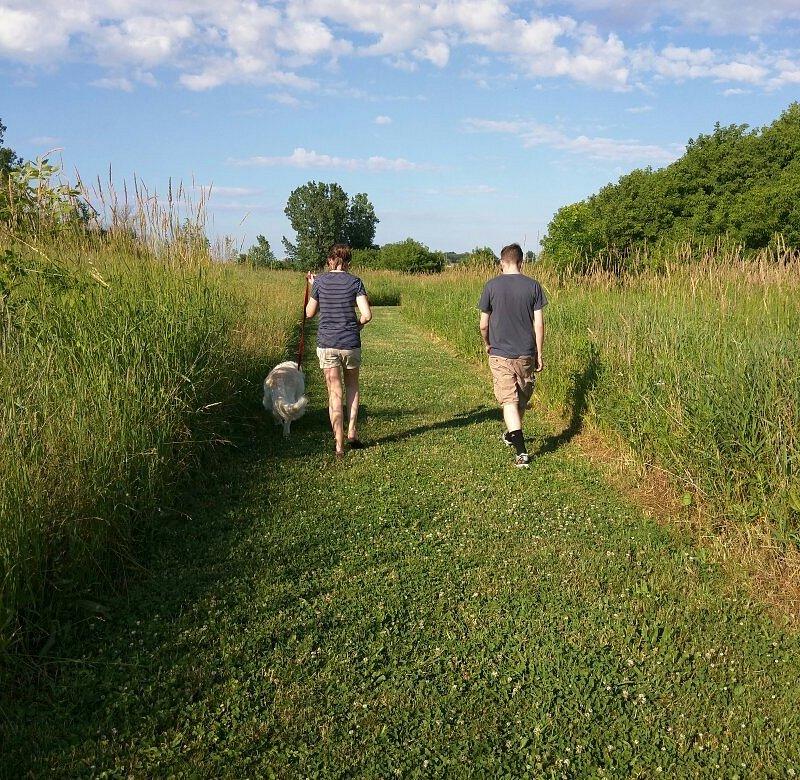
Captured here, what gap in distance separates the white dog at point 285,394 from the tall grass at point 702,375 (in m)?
3.39

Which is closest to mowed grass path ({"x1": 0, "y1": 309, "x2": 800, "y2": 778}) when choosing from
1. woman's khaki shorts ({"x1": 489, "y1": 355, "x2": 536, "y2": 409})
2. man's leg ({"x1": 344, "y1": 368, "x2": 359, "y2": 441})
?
woman's khaki shorts ({"x1": 489, "y1": 355, "x2": 536, "y2": 409})

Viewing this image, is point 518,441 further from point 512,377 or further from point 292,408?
point 292,408

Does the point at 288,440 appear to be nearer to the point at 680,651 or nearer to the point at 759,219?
the point at 680,651

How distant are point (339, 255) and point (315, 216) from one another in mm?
71853

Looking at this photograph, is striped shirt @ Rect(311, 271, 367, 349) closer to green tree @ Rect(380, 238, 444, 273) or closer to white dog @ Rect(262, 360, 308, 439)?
white dog @ Rect(262, 360, 308, 439)

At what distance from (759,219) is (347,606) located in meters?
33.9

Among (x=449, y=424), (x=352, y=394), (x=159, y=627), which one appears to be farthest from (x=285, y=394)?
(x=159, y=627)

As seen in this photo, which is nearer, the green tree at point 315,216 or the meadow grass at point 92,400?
the meadow grass at point 92,400

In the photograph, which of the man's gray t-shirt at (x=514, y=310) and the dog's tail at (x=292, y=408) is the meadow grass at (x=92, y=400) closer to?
the dog's tail at (x=292, y=408)

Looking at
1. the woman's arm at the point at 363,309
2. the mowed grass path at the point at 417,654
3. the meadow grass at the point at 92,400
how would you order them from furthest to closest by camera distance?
the woman's arm at the point at 363,309, the meadow grass at the point at 92,400, the mowed grass path at the point at 417,654

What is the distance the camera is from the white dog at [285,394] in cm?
798

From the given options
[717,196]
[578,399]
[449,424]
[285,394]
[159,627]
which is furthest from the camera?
[717,196]

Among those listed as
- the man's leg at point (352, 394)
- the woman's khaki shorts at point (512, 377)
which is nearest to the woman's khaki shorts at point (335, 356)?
the man's leg at point (352, 394)

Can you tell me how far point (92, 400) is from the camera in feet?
15.8
